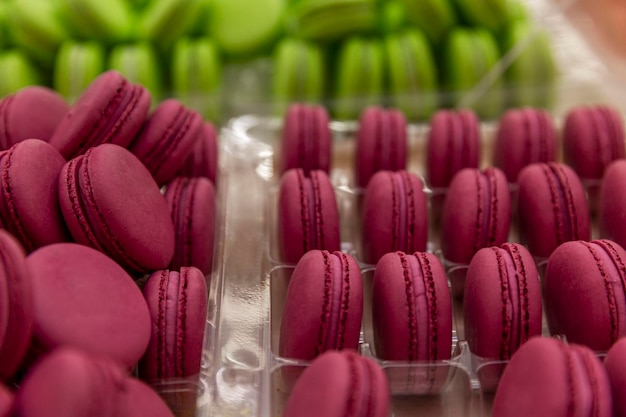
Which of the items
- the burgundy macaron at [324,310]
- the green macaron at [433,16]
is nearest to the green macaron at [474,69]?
the green macaron at [433,16]

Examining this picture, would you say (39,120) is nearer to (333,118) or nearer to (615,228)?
(333,118)

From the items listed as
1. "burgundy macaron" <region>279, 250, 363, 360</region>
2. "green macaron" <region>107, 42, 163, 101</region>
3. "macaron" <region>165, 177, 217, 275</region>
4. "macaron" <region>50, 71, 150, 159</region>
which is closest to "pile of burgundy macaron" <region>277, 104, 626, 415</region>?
"burgundy macaron" <region>279, 250, 363, 360</region>

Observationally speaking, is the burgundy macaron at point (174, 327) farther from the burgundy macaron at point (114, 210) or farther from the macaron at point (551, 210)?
the macaron at point (551, 210)

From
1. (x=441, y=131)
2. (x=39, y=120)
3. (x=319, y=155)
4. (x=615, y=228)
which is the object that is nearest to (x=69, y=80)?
(x=39, y=120)

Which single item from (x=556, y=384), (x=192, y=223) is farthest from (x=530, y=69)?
(x=556, y=384)

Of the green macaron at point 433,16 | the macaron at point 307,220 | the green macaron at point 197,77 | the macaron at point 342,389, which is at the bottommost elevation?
the macaron at point 342,389

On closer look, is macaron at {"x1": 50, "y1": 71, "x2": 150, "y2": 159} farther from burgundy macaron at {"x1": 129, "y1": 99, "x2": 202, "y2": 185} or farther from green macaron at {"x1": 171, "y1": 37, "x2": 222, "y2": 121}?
green macaron at {"x1": 171, "y1": 37, "x2": 222, "y2": 121}

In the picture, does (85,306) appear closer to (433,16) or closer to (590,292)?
(590,292)
